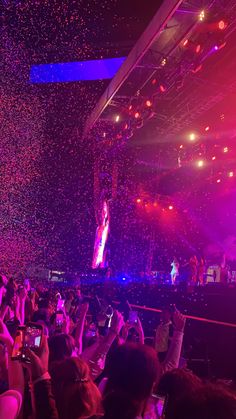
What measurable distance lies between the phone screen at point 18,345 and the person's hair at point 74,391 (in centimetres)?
19

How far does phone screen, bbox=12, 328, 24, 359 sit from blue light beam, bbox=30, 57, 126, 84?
Result: 8179mm

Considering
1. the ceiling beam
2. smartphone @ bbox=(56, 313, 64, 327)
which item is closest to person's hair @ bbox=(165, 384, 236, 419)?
smartphone @ bbox=(56, 313, 64, 327)

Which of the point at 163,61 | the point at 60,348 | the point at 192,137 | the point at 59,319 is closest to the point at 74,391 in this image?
the point at 60,348

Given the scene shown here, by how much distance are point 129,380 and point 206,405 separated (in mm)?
542

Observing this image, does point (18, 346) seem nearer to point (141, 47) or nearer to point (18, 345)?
point (18, 345)

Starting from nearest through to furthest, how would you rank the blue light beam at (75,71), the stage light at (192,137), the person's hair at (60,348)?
the person's hair at (60,348) → the blue light beam at (75,71) → the stage light at (192,137)

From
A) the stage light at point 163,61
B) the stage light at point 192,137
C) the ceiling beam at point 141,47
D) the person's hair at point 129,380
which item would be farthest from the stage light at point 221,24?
the person's hair at point 129,380

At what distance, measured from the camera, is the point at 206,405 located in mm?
1098

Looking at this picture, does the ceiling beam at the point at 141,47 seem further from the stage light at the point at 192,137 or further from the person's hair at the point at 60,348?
the person's hair at the point at 60,348

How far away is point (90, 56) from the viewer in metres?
9.06

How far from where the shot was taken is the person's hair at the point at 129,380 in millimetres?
1520

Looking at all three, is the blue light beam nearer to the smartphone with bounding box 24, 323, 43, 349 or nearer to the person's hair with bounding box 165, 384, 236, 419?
the smartphone with bounding box 24, 323, 43, 349

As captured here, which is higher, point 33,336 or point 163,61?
point 163,61

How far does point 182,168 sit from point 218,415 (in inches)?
538
